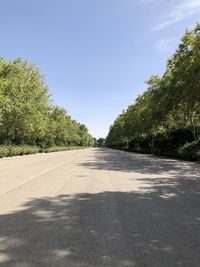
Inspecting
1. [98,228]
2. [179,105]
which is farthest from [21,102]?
[98,228]

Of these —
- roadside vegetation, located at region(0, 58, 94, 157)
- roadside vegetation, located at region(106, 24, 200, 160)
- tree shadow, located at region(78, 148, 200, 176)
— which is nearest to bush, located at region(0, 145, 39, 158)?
roadside vegetation, located at region(0, 58, 94, 157)

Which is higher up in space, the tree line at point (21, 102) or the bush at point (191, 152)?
the tree line at point (21, 102)

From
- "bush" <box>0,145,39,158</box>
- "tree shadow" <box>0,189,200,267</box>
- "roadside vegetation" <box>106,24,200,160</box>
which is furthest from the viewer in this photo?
"bush" <box>0,145,39,158</box>

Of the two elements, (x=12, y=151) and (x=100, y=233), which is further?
(x=12, y=151)

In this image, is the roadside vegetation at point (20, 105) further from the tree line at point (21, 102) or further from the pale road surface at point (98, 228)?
the pale road surface at point (98, 228)

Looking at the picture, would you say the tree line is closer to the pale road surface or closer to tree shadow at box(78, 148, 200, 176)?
tree shadow at box(78, 148, 200, 176)

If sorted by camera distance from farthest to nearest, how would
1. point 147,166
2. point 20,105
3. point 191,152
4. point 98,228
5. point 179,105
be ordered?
point 20,105, point 179,105, point 191,152, point 147,166, point 98,228

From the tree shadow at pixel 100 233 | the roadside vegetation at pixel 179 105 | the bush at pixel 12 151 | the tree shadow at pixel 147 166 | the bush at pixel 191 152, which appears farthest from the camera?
the bush at pixel 12 151

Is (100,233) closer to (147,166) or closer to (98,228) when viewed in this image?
(98,228)

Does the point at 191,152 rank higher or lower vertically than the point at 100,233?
higher

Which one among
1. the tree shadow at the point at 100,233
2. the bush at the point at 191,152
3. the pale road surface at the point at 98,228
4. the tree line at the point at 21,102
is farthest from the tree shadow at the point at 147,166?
the tree line at the point at 21,102

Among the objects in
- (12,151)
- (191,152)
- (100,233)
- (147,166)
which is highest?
(191,152)

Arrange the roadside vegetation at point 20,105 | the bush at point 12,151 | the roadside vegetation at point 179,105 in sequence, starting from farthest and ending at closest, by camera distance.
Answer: the roadside vegetation at point 20,105 → the bush at point 12,151 → the roadside vegetation at point 179,105

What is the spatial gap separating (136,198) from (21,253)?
222 inches
